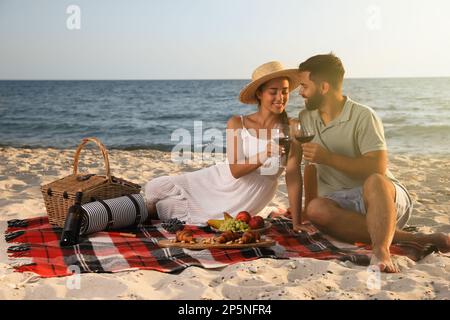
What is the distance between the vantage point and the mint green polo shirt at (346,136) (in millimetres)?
3752

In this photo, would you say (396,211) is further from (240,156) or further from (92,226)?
(92,226)

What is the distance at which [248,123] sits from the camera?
4398 millimetres

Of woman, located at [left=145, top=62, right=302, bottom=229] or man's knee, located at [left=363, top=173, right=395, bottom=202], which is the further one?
woman, located at [left=145, top=62, right=302, bottom=229]

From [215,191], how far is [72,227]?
3.94ft

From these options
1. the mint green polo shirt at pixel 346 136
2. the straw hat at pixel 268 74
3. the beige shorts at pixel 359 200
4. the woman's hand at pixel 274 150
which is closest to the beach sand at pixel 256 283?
the beige shorts at pixel 359 200

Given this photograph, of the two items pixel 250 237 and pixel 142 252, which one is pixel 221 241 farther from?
pixel 142 252

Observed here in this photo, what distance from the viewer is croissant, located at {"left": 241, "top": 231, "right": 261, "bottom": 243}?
12.4 feet

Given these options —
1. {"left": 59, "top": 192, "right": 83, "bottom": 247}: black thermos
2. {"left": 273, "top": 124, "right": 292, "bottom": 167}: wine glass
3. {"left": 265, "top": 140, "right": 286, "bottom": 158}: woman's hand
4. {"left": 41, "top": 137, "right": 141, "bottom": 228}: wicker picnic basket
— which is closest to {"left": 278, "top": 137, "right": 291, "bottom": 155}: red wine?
{"left": 273, "top": 124, "right": 292, "bottom": 167}: wine glass

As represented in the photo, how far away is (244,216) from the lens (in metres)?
4.16

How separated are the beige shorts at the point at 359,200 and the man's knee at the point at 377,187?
0.29 meters

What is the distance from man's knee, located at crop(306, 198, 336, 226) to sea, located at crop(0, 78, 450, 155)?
27.0 ft

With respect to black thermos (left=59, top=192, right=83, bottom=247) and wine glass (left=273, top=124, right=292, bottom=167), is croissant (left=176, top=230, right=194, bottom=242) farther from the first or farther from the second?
wine glass (left=273, top=124, right=292, bottom=167)

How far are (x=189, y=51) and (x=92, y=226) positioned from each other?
15.8 m
